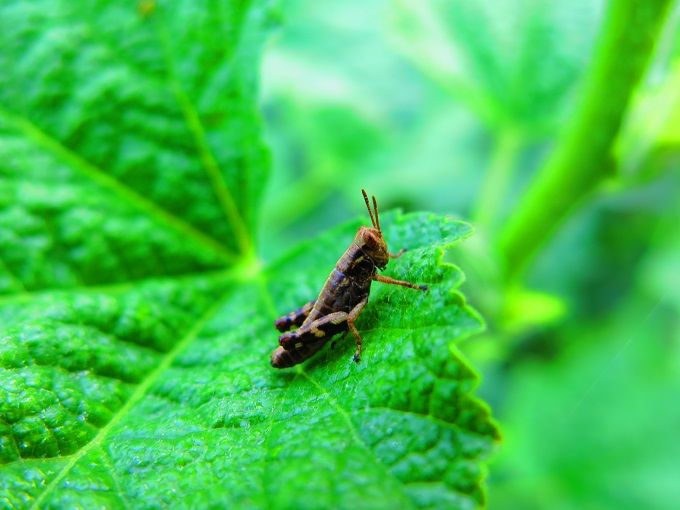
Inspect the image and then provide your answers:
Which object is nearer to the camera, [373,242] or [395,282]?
[395,282]

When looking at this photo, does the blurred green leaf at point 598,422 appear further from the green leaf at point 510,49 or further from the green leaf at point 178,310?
the green leaf at point 178,310

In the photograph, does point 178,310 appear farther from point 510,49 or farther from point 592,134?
point 510,49

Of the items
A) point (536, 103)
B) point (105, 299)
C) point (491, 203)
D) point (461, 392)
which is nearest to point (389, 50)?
point (536, 103)

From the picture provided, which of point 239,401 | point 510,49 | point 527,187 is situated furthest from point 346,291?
point 527,187

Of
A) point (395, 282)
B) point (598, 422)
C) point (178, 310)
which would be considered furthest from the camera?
point (598, 422)

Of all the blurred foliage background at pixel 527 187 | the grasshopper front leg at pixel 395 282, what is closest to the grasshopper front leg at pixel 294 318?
the grasshopper front leg at pixel 395 282
